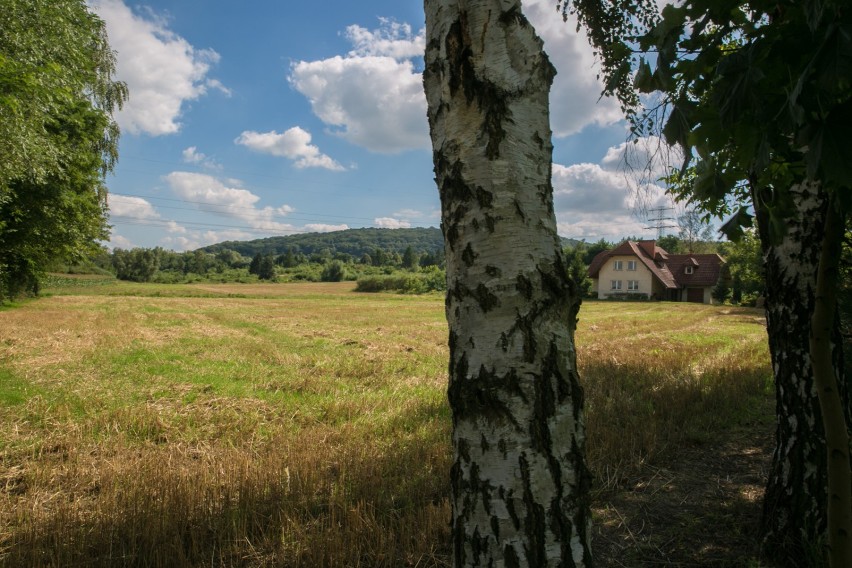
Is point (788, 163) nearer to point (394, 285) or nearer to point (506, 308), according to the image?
point (506, 308)

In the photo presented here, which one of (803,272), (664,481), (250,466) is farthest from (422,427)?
(803,272)

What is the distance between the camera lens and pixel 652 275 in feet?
171

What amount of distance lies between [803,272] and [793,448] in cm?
Result: 105

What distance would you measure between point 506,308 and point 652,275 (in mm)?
56259

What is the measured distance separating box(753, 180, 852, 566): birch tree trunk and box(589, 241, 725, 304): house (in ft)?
175

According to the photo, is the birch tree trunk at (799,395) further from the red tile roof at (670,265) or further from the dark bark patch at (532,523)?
the red tile roof at (670,265)

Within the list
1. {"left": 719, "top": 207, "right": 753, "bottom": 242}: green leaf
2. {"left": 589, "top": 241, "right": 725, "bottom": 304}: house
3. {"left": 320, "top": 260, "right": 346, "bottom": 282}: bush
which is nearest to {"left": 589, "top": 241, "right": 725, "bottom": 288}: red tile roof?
{"left": 589, "top": 241, "right": 725, "bottom": 304}: house

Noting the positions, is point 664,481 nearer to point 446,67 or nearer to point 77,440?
point 446,67

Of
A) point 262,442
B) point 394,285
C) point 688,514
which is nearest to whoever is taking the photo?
point 688,514

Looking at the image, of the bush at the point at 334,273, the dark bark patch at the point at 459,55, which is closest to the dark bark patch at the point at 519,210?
the dark bark patch at the point at 459,55

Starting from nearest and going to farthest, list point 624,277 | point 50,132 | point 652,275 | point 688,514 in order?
point 688,514, point 50,132, point 652,275, point 624,277

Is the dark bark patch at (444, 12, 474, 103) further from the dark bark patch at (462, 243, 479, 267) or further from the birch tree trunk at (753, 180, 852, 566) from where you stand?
the birch tree trunk at (753, 180, 852, 566)

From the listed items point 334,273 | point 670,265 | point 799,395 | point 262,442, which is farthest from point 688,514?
point 334,273

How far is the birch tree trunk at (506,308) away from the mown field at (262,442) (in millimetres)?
1637
